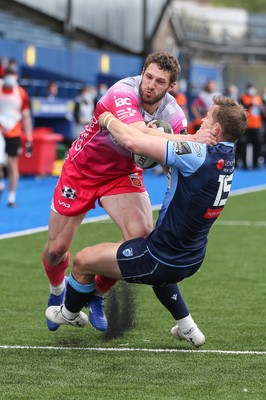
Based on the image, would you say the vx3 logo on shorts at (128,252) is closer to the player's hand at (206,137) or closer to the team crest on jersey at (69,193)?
the player's hand at (206,137)

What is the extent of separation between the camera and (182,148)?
6.22m

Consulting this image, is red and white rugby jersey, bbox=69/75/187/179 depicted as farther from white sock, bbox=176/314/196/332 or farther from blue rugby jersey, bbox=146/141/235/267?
white sock, bbox=176/314/196/332

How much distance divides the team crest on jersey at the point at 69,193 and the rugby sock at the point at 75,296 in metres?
0.68

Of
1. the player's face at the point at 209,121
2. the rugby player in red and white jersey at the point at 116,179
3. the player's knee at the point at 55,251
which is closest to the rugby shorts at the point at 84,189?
the rugby player in red and white jersey at the point at 116,179

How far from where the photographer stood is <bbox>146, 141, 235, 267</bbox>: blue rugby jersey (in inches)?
248

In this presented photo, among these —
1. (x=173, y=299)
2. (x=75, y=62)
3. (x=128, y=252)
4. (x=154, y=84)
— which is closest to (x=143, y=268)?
(x=128, y=252)

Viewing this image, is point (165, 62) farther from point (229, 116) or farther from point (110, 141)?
point (229, 116)

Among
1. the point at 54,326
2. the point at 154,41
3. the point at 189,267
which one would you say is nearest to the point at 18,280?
the point at 54,326

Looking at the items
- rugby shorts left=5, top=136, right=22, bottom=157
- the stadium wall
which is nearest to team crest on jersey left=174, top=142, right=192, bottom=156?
rugby shorts left=5, top=136, right=22, bottom=157

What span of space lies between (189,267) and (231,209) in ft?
35.1

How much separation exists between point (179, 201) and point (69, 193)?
1.24 meters

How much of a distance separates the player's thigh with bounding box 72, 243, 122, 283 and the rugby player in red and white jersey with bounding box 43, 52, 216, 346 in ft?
1.15

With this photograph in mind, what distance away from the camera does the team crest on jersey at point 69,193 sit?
24.3ft

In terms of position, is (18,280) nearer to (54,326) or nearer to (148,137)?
(54,326)
